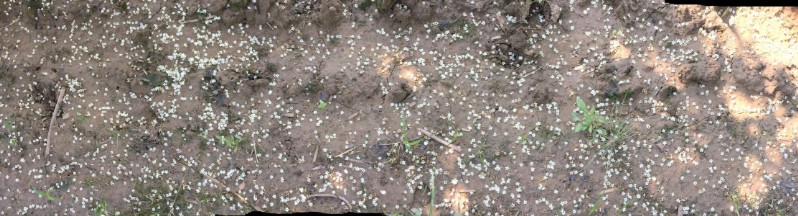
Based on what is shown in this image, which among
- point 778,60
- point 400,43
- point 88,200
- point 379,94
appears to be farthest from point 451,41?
point 88,200

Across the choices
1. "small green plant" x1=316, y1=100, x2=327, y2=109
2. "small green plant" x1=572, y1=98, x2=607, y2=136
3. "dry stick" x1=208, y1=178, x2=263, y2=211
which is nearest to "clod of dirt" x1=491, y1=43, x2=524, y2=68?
"small green plant" x1=572, y1=98, x2=607, y2=136

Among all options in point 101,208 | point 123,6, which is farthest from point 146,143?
point 123,6

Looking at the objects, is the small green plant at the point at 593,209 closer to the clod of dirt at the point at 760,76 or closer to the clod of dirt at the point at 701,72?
the clod of dirt at the point at 701,72

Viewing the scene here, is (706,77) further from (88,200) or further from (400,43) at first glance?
(88,200)

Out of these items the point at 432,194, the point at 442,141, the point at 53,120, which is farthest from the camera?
the point at 53,120

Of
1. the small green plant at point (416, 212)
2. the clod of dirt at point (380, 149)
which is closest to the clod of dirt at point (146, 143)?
the clod of dirt at point (380, 149)

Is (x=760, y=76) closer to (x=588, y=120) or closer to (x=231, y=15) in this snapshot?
(x=588, y=120)
